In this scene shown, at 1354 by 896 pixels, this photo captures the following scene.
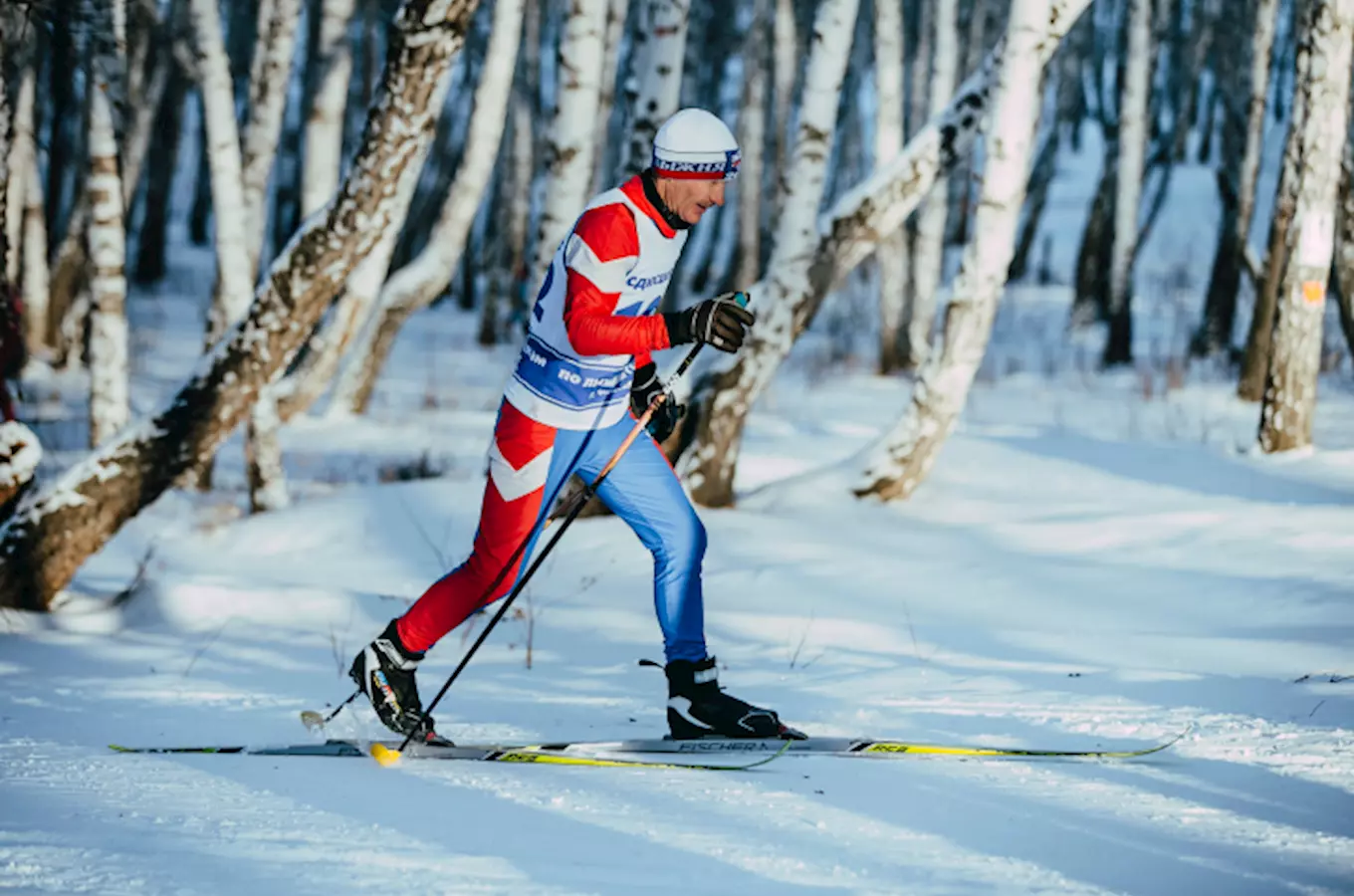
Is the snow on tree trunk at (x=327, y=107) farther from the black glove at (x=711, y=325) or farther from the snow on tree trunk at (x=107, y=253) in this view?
the black glove at (x=711, y=325)

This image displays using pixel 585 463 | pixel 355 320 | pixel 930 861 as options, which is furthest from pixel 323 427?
pixel 930 861

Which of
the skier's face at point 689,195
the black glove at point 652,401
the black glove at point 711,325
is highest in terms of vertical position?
the skier's face at point 689,195

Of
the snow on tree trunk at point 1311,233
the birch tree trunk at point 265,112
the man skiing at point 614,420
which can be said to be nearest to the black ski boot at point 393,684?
the man skiing at point 614,420

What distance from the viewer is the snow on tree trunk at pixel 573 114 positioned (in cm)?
754

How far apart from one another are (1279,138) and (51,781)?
36759 mm

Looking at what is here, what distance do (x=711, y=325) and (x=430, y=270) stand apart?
25.3ft

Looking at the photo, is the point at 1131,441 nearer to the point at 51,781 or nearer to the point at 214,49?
the point at 214,49

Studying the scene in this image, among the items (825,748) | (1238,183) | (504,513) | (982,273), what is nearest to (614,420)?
(504,513)

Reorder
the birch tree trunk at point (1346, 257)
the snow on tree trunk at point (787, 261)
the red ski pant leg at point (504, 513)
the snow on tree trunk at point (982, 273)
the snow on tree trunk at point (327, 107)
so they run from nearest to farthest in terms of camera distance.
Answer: the red ski pant leg at point (504, 513) < the snow on tree trunk at point (982, 273) < the snow on tree trunk at point (787, 261) < the birch tree trunk at point (1346, 257) < the snow on tree trunk at point (327, 107)

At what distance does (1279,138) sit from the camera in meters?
35.2

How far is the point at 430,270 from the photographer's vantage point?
1116cm

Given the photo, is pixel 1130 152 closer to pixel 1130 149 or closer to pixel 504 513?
pixel 1130 149

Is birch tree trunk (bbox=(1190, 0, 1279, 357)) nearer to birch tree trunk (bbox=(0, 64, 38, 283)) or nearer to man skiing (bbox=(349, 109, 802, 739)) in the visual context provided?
man skiing (bbox=(349, 109, 802, 739))

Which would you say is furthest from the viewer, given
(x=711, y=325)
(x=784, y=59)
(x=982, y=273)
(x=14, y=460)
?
(x=784, y=59)
